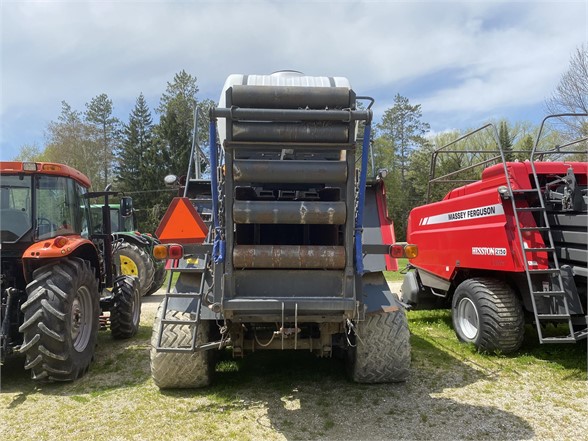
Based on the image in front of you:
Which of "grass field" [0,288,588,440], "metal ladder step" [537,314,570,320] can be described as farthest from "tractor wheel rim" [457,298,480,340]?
"metal ladder step" [537,314,570,320]

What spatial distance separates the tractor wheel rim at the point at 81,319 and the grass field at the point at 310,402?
35cm

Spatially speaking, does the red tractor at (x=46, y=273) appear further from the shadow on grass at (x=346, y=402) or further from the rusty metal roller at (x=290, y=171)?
the rusty metal roller at (x=290, y=171)

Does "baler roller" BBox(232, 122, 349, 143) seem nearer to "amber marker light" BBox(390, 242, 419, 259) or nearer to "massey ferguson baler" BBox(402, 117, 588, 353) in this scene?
"amber marker light" BBox(390, 242, 419, 259)

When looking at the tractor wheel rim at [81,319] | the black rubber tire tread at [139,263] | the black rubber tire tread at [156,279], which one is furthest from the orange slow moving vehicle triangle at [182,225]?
the black rubber tire tread at [156,279]

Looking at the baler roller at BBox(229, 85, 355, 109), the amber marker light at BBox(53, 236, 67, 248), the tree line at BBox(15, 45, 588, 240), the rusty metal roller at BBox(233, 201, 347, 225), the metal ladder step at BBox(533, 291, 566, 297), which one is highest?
the tree line at BBox(15, 45, 588, 240)

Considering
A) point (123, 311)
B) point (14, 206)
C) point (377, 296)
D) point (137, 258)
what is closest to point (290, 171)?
point (377, 296)

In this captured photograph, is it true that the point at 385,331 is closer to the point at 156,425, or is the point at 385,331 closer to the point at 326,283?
the point at 326,283

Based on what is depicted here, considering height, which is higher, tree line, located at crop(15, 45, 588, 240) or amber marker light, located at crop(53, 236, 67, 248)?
tree line, located at crop(15, 45, 588, 240)

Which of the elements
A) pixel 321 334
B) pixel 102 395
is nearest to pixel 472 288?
pixel 321 334

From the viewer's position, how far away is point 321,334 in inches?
153

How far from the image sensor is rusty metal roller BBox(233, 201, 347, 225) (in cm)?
325

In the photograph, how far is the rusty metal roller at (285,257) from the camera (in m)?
3.31

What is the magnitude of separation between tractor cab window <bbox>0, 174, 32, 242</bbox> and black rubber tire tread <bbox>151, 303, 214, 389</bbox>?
194 cm

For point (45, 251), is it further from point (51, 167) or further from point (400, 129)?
point (400, 129)
